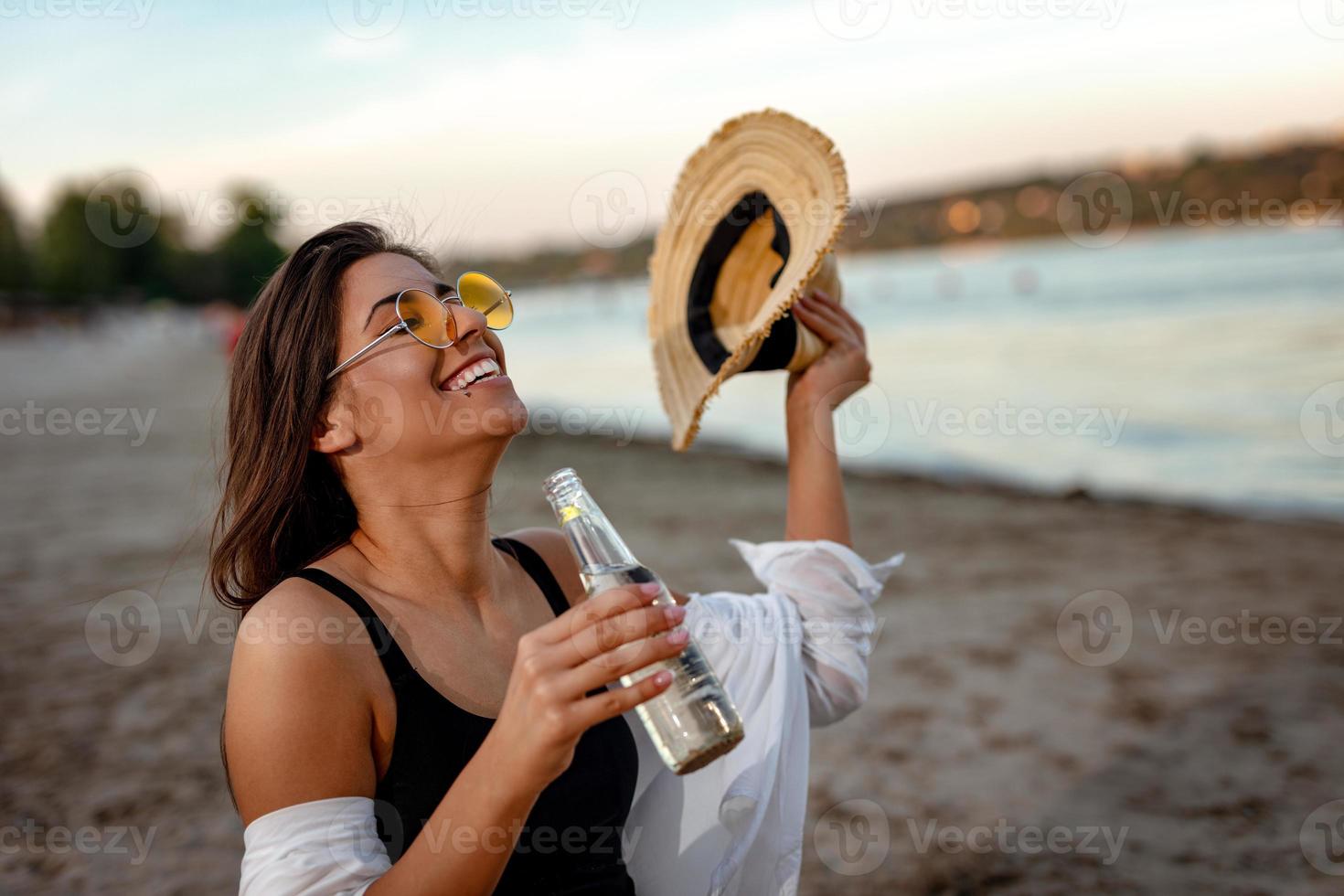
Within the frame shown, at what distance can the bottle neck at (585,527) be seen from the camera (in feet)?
5.65

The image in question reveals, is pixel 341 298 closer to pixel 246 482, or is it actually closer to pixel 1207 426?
pixel 246 482

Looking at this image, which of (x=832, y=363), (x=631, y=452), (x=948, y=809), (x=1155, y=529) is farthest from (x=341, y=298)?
(x=631, y=452)

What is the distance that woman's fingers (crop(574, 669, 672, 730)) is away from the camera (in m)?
1.40

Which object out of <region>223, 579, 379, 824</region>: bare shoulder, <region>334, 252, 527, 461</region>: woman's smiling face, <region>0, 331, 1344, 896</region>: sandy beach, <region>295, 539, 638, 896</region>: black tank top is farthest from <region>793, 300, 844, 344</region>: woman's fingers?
<region>0, 331, 1344, 896</region>: sandy beach

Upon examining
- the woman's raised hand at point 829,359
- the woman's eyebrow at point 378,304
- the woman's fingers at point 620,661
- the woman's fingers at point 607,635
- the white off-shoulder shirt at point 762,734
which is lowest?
the white off-shoulder shirt at point 762,734

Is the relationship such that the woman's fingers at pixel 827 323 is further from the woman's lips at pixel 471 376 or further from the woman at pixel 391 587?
the woman's lips at pixel 471 376

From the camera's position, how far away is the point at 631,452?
14414 mm

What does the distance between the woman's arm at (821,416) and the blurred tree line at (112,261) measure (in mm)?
70187

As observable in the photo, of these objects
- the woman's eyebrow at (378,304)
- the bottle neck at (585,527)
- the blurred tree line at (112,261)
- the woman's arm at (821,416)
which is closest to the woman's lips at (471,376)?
the woman's eyebrow at (378,304)

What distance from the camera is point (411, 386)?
2049 mm

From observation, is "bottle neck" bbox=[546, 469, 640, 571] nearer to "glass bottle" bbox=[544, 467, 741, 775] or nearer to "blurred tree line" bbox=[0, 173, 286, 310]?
"glass bottle" bbox=[544, 467, 741, 775]

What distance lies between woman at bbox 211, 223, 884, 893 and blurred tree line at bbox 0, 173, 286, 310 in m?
70.0

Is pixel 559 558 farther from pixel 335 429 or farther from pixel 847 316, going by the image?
pixel 847 316

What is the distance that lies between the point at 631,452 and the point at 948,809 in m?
10.6
